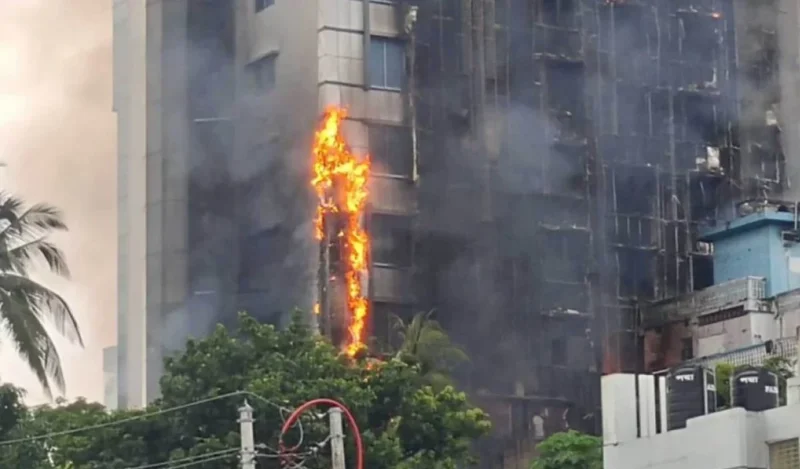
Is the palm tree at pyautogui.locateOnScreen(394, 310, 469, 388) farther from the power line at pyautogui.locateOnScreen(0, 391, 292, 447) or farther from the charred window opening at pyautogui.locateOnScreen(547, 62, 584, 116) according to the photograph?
the charred window opening at pyautogui.locateOnScreen(547, 62, 584, 116)

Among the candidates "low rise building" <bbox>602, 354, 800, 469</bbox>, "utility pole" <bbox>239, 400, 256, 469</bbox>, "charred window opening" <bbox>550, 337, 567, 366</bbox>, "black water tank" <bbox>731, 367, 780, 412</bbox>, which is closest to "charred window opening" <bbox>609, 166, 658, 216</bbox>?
"charred window opening" <bbox>550, 337, 567, 366</bbox>

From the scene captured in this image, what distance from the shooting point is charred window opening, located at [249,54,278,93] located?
65062 mm

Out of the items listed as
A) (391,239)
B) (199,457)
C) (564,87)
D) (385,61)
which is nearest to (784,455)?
(199,457)

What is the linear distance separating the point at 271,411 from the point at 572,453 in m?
8.89

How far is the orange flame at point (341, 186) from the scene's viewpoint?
62.6m

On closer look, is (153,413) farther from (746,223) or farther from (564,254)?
(746,223)

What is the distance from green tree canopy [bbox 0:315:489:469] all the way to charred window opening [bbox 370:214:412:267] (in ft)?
47.3

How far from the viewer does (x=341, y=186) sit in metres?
63.3

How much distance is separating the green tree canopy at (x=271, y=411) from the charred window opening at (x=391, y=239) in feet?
47.3

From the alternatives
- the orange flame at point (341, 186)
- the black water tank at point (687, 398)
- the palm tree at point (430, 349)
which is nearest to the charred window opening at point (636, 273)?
the orange flame at point (341, 186)

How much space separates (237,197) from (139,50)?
643 centimetres

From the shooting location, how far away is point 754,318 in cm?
6097

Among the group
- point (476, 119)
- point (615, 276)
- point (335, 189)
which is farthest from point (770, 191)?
point (335, 189)

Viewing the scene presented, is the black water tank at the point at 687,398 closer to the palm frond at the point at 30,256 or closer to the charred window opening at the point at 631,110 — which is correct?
the palm frond at the point at 30,256
